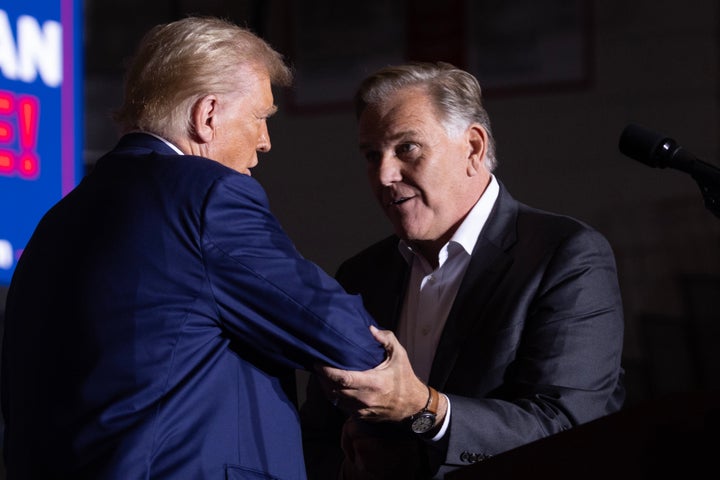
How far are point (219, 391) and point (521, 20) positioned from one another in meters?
3.93

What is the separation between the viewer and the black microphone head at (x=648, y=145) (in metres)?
1.36

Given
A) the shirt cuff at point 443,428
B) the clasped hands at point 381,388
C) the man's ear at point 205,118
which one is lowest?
the shirt cuff at point 443,428

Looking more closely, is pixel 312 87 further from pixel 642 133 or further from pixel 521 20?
pixel 642 133

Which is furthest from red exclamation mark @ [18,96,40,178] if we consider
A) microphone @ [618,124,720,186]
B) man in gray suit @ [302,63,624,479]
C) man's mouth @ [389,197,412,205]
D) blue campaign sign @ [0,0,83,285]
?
microphone @ [618,124,720,186]

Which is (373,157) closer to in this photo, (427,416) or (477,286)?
(477,286)

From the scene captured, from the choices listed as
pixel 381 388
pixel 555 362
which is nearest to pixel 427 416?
pixel 381 388

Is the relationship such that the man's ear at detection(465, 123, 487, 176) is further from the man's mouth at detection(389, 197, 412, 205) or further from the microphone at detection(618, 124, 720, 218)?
the microphone at detection(618, 124, 720, 218)

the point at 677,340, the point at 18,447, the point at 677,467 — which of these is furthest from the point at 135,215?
the point at 677,340

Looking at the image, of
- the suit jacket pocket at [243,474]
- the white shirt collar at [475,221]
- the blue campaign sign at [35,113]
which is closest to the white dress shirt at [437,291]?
the white shirt collar at [475,221]

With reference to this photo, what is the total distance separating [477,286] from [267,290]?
58 centimetres

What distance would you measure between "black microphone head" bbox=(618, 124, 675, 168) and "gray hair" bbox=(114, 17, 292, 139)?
55cm

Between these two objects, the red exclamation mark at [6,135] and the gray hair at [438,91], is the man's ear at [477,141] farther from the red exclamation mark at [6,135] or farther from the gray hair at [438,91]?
the red exclamation mark at [6,135]

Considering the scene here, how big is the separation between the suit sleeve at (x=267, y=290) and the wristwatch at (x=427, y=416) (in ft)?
0.59

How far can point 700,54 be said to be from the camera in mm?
4844
